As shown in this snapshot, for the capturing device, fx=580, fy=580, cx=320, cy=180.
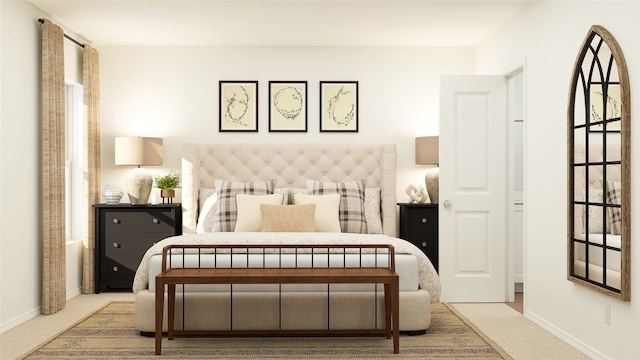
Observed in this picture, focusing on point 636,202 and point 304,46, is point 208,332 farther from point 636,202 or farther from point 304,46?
point 304,46

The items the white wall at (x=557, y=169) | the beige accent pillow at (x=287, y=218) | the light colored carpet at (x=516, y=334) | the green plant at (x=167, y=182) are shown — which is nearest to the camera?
the white wall at (x=557, y=169)

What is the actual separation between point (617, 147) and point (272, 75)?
364 cm

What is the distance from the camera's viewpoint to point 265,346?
3695mm

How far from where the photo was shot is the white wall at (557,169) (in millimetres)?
3230

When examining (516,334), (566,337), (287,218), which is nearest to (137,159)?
(287,218)

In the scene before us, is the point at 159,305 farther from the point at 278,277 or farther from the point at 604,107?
the point at 604,107

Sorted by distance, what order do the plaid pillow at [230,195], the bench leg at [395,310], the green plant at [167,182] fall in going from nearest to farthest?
the bench leg at [395,310], the plaid pillow at [230,195], the green plant at [167,182]

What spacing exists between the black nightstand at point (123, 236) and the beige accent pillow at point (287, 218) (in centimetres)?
120

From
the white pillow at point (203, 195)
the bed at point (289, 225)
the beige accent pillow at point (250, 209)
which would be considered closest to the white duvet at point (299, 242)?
the bed at point (289, 225)

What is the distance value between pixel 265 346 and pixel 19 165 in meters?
2.41

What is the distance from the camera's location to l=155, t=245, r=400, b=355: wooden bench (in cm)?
342

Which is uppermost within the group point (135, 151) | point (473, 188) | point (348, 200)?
point (135, 151)

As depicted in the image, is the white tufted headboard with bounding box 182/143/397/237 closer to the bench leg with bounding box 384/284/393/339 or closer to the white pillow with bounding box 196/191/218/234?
the white pillow with bounding box 196/191/218/234

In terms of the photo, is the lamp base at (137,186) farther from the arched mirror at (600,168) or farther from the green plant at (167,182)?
the arched mirror at (600,168)
